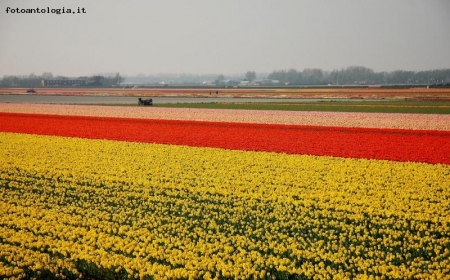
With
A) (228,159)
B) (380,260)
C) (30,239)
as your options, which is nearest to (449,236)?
(380,260)

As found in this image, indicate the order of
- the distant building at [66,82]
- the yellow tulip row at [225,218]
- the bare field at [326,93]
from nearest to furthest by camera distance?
the yellow tulip row at [225,218] → the bare field at [326,93] → the distant building at [66,82]

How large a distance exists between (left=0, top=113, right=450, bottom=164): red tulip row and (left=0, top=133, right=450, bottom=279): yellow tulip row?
103 inches

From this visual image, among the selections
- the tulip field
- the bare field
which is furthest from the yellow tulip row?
the bare field

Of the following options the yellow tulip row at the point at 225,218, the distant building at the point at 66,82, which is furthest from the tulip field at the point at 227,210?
the distant building at the point at 66,82

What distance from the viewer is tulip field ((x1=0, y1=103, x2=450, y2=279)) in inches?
325

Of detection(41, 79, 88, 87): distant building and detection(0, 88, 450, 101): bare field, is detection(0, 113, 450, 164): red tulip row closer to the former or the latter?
detection(0, 88, 450, 101): bare field

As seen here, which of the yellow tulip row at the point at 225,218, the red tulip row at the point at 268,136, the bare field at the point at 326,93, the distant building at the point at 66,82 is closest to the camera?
the yellow tulip row at the point at 225,218

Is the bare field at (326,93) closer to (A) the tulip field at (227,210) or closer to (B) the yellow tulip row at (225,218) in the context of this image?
(A) the tulip field at (227,210)

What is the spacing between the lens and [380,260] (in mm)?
8398

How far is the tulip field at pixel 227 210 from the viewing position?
325 inches

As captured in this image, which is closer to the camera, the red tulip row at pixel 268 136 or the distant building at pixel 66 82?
the red tulip row at pixel 268 136

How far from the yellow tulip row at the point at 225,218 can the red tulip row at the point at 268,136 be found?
262 cm

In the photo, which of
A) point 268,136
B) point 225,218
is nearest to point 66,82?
point 268,136

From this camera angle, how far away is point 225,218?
10.8m
